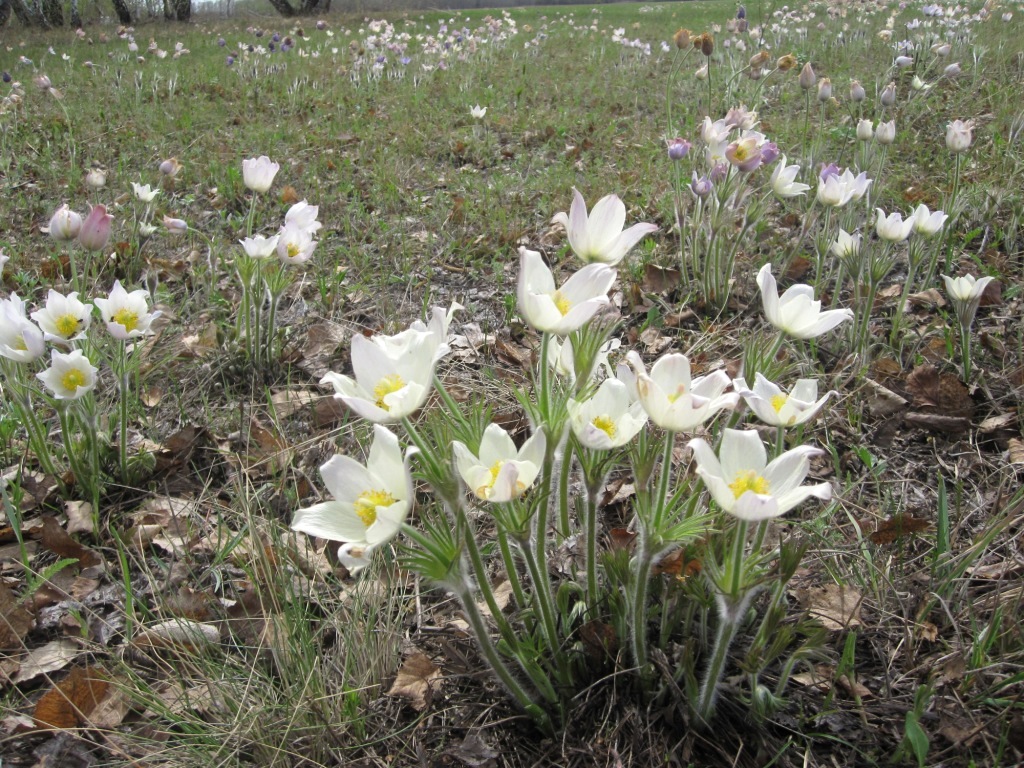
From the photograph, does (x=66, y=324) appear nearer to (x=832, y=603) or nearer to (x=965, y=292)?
(x=832, y=603)

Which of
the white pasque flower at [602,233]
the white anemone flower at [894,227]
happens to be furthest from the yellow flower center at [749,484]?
the white anemone flower at [894,227]

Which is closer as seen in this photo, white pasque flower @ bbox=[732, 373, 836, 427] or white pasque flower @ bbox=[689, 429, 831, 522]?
white pasque flower @ bbox=[689, 429, 831, 522]

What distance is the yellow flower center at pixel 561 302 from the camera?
1.24 m

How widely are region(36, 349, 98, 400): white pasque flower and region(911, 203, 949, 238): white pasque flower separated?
8.68 ft

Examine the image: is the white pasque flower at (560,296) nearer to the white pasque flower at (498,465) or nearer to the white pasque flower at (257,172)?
the white pasque flower at (498,465)

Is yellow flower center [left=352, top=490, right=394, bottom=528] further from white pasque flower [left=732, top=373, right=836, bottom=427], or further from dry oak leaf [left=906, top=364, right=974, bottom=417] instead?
dry oak leaf [left=906, top=364, right=974, bottom=417]

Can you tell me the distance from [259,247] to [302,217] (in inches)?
9.7

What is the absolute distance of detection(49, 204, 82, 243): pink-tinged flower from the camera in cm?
241

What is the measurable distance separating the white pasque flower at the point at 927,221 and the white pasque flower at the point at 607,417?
5.54 ft

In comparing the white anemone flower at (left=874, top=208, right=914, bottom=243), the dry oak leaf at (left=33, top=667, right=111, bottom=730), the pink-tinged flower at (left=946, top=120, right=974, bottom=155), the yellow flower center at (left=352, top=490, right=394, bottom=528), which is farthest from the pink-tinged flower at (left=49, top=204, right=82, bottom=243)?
the pink-tinged flower at (left=946, top=120, right=974, bottom=155)

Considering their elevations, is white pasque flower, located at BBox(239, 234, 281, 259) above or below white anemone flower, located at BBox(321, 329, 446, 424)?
below

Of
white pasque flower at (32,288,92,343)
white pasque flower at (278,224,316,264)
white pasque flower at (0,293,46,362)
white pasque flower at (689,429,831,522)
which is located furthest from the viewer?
white pasque flower at (278,224,316,264)

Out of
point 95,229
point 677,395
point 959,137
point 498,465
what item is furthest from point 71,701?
point 959,137

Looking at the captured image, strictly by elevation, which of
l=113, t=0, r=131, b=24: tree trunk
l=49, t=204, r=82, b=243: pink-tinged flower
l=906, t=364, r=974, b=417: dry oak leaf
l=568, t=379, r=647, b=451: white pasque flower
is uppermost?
l=113, t=0, r=131, b=24: tree trunk
